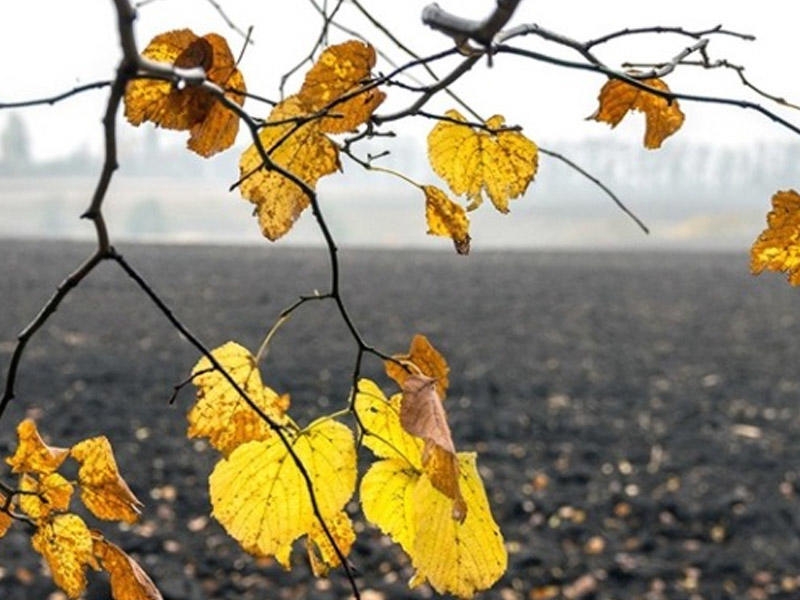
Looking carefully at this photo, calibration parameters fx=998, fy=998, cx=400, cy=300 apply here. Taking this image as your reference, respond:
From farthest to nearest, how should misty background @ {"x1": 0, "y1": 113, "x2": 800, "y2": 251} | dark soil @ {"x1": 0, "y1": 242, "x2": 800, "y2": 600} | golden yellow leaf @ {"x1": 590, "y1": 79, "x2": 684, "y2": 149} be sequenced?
1. misty background @ {"x1": 0, "y1": 113, "x2": 800, "y2": 251}
2. dark soil @ {"x1": 0, "y1": 242, "x2": 800, "y2": 600}
3. golden yellow leaf @ {"x1": 590, "y1": 79, "x2": 684, "y2": 149}

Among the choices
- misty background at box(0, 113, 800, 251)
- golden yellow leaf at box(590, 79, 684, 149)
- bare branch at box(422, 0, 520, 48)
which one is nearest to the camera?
bare branch at box(422, 0, 520, 48)

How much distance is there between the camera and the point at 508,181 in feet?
1.95

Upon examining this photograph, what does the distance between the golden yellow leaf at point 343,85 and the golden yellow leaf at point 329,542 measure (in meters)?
0.22

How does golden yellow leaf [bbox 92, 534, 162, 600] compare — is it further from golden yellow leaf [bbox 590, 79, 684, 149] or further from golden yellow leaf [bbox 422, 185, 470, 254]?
golden yellow leaf [bbox 590, 79, 684, 149]

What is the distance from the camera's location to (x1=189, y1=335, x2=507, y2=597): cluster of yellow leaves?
52 cm

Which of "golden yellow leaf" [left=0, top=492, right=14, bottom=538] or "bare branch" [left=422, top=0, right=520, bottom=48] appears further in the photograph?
"golden yellow leaf" [left=0, top=492, right=14, bottom=538]

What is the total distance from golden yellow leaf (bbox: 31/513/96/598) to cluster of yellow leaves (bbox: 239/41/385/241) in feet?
0.70

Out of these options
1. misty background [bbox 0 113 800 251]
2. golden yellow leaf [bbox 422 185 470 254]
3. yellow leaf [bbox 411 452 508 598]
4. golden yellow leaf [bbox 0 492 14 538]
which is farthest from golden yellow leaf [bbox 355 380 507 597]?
misty background [bbox 0 113 800 251]

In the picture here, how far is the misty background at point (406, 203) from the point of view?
145 feet

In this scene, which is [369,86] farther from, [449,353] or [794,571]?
[449,353]

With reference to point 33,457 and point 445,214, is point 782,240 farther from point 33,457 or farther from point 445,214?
point 33,457

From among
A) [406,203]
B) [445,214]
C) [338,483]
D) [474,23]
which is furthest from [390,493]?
[406,203]

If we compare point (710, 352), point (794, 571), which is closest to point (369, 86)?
point (794, 571)

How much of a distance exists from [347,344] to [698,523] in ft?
10.7
